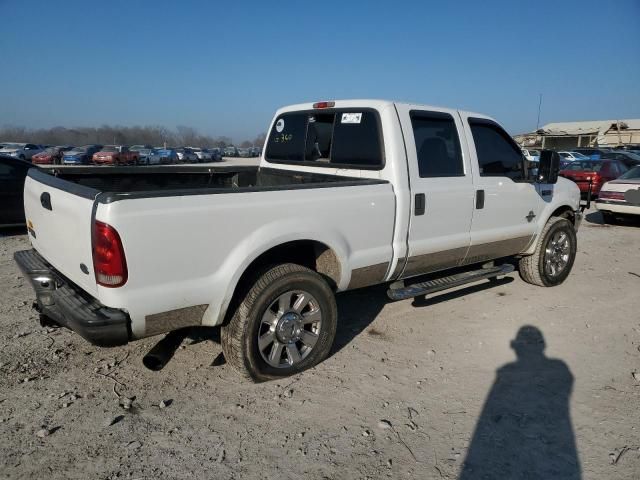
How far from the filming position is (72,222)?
2834mm

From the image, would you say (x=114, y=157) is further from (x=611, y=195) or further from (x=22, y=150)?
(x=611, y=195)

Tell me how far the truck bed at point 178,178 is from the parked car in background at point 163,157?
37.3m

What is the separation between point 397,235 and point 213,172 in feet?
7.53

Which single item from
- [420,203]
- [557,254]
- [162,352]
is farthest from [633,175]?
[162,352]

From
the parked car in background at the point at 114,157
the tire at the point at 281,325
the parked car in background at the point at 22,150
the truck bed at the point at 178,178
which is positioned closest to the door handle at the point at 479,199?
the truck bed at the point at 178,178

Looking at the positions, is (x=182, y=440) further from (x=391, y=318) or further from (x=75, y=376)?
(x=391, y=318)

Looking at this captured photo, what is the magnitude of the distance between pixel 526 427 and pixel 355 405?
3.50 feet

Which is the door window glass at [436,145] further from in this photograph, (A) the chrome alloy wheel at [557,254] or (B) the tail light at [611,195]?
(B) the tail light at [611,195]

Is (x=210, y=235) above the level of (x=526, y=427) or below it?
above

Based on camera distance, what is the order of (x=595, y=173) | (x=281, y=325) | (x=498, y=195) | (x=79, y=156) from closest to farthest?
(x=281, y=325), (x=498, y=195), (x=595, y=173), (x=79, y=156)

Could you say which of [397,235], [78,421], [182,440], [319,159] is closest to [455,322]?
[397,235]

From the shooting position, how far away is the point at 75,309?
277 centimetres

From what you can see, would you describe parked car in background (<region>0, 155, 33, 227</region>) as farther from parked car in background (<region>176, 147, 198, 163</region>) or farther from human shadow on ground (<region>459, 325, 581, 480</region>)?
parked car in background (<region>176, 147, 198, 163</region>)

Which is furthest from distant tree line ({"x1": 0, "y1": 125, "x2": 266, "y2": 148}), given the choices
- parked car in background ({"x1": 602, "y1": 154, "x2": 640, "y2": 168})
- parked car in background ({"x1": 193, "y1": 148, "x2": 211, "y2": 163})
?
parked car in background ({"x1": 602, "y1": 154, "x2": 640, "y2": 168})
